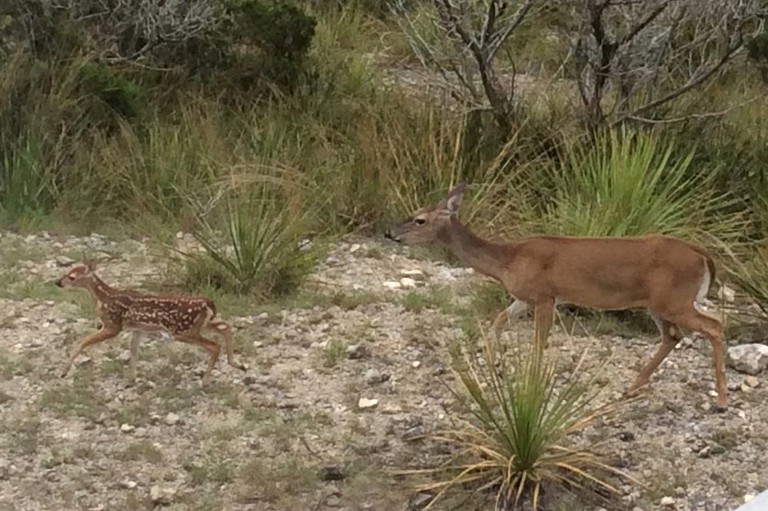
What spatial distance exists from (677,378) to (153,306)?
7.49 feet

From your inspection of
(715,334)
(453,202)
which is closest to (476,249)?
(453,202)

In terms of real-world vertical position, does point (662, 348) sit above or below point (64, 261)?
above

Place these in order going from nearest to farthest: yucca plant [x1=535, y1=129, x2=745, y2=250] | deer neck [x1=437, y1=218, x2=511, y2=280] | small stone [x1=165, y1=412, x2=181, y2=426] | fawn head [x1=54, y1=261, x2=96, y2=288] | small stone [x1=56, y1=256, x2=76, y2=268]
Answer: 1. small stone [x1=165, y1=412, x2=181, y2=426]
2. fawn head [x1=54, y1=261, x2=96, y2=288]
3. deer neck [x1=437, y1=218, x2=511, y2=280]
4. yucca plant [x1=535, y1=129, x2=745, y2=250]
5. small stone [x1=56, y1=256, x2=76, y2=268]

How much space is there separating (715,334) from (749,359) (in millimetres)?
509

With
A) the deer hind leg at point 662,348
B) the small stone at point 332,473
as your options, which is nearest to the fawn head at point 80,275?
the small stone at point 332,473

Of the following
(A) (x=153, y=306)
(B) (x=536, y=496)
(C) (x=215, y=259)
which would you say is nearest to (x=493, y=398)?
(B) (x=536, y=496)

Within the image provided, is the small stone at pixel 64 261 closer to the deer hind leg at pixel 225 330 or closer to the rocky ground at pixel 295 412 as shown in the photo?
the rocky ground at pixel 295 412

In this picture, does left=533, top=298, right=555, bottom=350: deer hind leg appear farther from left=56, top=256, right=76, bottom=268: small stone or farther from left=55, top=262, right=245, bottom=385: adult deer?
left=56, top=256, right=76, bottom=268: small stone

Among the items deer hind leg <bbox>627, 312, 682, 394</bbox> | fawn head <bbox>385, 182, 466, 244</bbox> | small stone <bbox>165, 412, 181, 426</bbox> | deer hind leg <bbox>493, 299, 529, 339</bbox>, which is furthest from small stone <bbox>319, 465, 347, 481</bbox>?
fawn head <bbox>385, 182, 466, 244</bbox>

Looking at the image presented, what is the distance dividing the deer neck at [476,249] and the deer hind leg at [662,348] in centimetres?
71

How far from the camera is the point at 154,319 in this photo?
5965 millimetres

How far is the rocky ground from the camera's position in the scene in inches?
208

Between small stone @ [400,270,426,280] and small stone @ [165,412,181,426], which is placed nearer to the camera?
small stone @ [165,412,181,426]

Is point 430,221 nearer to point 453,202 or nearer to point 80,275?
point 453,202
